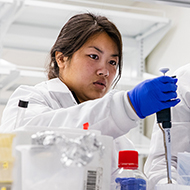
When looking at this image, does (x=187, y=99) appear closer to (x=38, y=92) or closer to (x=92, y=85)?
(x=92, y=85)

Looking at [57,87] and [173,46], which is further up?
[173,46]

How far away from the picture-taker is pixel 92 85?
945 millimetres

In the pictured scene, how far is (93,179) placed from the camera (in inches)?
16.1

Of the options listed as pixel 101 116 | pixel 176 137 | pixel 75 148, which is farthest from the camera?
pixel 176 137

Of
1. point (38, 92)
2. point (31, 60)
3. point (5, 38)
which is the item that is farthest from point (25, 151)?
point (31, 60)

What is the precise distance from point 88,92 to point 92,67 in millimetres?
78

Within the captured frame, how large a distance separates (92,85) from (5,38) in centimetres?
125

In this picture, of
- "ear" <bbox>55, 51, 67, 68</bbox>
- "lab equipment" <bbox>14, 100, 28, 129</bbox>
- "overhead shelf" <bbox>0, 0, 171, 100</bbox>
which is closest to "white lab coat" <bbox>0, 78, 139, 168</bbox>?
"lab equipment" <bbox>14, 100, 28, 129</bbox>

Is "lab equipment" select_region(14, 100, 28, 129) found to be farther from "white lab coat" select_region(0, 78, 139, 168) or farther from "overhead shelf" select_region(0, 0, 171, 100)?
"overhead shelf" select_region(0, 0, 171, 100)

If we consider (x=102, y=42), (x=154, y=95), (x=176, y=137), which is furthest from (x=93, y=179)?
(x=102, y=42)

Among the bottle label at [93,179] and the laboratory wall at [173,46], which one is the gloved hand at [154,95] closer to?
the bottle label at [93,179]

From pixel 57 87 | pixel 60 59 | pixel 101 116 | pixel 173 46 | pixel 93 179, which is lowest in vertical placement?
pixel 93 179

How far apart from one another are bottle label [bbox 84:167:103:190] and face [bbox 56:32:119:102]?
542 millimetres

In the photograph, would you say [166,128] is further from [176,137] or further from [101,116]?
[176,137]
